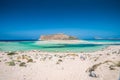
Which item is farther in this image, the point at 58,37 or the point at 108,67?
the point at 58,37

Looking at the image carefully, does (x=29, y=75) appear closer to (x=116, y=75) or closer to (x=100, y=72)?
(x=100, y=72)

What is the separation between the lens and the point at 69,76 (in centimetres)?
408

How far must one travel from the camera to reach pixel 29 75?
4.16 m

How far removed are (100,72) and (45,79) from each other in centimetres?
153

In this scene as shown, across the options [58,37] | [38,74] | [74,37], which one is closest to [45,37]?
[58,37]

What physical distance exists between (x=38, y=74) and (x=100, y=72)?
5.90 feet

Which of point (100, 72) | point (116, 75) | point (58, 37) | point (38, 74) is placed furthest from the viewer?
point (58, 37)

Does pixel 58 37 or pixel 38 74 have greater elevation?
pixel 58 37

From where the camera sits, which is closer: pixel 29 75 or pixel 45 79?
pixel 45 79

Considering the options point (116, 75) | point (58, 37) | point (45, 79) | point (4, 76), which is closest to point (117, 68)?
point (116, 75)

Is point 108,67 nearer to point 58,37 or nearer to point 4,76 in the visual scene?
point 4,76

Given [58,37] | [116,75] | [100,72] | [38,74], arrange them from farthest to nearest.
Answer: [58,37], [38,74], [100,72], [116,75]

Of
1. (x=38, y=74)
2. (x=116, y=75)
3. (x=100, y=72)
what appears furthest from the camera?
(x=38, y=74)

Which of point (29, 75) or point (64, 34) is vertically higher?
point (64, 34)
